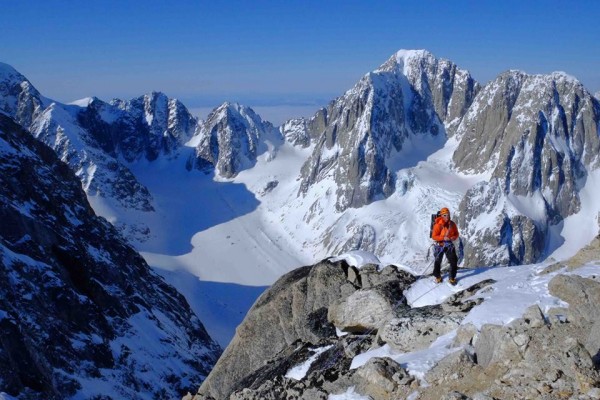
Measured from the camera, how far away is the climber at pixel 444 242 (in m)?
21.9

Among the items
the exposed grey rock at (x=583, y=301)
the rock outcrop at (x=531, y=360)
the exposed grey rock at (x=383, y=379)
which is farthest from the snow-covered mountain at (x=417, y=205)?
the rock outcrop at (x=531, y=360)

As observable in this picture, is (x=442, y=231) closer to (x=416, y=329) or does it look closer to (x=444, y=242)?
(x=444, y=242)

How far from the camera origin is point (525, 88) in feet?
594

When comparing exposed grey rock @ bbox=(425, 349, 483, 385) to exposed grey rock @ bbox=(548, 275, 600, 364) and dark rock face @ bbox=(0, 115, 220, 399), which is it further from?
dark rock face @ bbox=(0, 115, 220, 399)

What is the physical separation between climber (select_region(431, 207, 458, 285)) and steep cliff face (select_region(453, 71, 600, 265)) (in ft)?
427

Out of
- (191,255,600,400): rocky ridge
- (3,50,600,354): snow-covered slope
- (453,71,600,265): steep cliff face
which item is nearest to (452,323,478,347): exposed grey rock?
(191,255,600,400): rocky ridge

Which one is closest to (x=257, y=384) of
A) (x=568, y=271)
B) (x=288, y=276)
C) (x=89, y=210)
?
(x=288, y=276)

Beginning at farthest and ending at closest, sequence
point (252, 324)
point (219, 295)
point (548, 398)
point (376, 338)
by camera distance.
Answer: point (219, 295) → point (252, 324) → point (376, 338) → point (548, 398)

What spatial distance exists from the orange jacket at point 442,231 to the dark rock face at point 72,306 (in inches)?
1249

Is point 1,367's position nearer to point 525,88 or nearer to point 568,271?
point 568,271

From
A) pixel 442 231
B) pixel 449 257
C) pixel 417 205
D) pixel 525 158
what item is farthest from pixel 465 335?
pixel 525 158

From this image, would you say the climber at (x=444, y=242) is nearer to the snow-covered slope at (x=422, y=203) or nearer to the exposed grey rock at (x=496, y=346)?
the exposed grey rock at (x=496, y=346)

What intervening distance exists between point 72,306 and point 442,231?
4815cm

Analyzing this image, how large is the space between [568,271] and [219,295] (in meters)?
121
